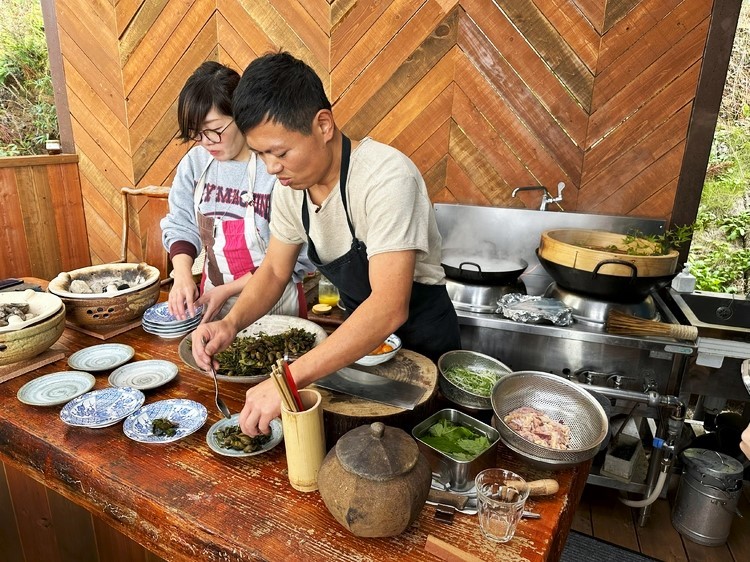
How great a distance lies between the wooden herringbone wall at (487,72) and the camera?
3.02 m

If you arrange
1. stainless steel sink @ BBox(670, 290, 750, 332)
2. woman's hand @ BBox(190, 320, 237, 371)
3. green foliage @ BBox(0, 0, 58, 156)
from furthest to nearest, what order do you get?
green foliage @ BBox(0, 0, 58, 156)
stainless steel sink @ BBox(670, 290, 750, 332)
woman's hand @ BBox(190, 320, 237, 371)

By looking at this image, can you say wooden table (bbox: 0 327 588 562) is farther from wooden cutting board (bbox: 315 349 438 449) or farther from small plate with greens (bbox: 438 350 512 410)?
small plate with greens (bbox: 438 350 512 410)

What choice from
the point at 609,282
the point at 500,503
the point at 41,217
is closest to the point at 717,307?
the point at 609,282

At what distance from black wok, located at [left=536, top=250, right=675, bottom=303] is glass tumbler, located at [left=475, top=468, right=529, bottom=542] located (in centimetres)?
161

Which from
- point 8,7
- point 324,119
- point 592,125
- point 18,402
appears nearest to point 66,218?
point 8,7

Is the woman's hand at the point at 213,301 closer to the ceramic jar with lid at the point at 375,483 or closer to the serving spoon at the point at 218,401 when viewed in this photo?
the serving spoon at the point at 218,401

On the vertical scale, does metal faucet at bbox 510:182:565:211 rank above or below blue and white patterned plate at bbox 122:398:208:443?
above

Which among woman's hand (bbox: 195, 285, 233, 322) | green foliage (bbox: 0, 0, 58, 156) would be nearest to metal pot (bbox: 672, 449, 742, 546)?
woman's hand (bbox: 195, 285, 233, 322)

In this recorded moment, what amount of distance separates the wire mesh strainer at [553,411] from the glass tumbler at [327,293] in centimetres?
194

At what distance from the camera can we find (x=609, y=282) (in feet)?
8.34

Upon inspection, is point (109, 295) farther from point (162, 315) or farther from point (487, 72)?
point (487, 72)

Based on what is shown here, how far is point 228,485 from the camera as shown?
1.26 m

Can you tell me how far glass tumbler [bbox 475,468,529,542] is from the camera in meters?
1.11

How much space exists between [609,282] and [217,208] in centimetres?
203
